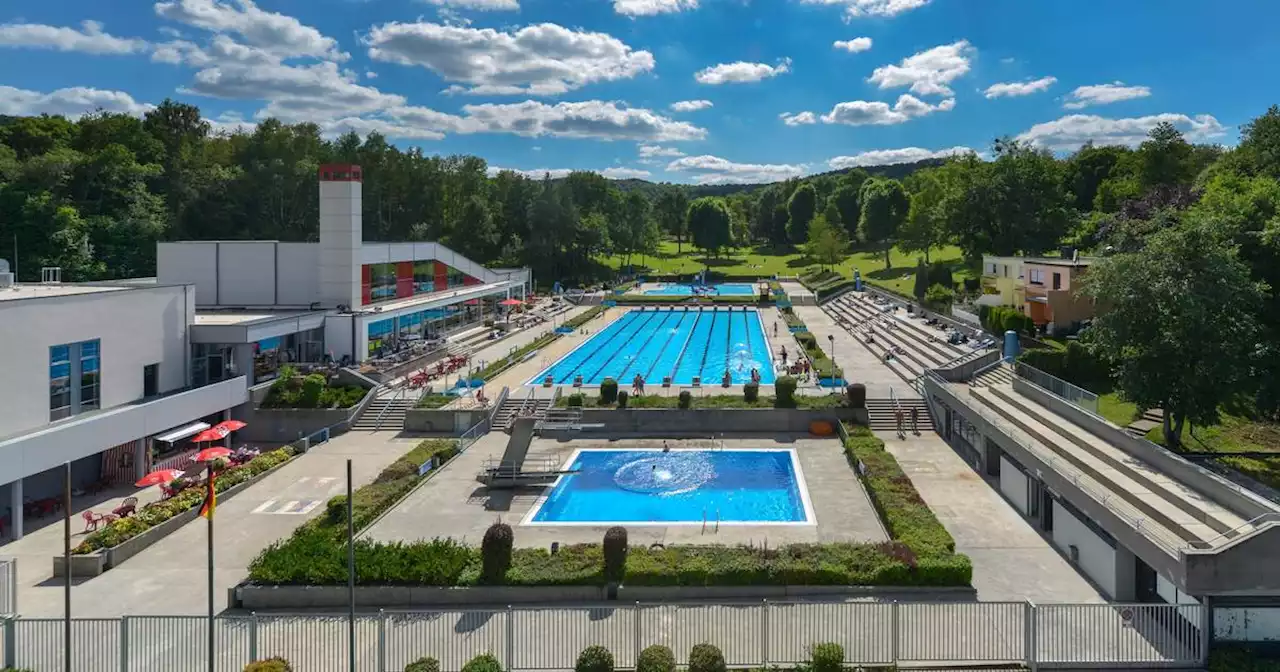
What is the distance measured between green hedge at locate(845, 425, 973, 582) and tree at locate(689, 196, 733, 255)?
83371mm

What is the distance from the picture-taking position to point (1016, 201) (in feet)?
177

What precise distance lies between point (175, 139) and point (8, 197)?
856 inches

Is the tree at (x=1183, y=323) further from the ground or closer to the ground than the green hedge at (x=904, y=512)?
further from the ground

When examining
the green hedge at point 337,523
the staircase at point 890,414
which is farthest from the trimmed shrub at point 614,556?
the staircase at point 890,414

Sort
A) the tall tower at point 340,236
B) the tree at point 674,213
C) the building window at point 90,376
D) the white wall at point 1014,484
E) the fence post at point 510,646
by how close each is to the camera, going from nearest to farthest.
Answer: the fence post at point 510,646
the white wall at point 1014,484
the building window at point 90,376
the tall tower at point 340,236
the tree at point 674,213

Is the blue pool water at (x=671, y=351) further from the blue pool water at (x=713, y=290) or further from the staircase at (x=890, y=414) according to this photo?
the blue pool water at (x=713, y=290)

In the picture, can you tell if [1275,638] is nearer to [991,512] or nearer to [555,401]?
[991,512]

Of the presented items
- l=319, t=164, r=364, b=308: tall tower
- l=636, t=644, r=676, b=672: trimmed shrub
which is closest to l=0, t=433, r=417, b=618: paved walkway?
l=636, t=644, r=676, b=672: trimmed shrub

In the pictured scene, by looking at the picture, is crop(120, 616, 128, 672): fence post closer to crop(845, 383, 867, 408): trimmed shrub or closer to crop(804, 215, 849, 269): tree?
crop(845, 383, 867, 408): trimmed shrub

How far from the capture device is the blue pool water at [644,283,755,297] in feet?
254

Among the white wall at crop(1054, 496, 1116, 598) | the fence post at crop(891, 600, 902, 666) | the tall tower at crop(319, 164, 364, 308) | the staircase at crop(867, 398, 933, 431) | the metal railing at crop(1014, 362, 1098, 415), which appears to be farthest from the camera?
the tall tower at crop(319, 164, 364, 308)

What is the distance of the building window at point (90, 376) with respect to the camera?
2312cm

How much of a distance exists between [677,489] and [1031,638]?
38.0ft

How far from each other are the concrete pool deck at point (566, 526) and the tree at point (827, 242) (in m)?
60.4
